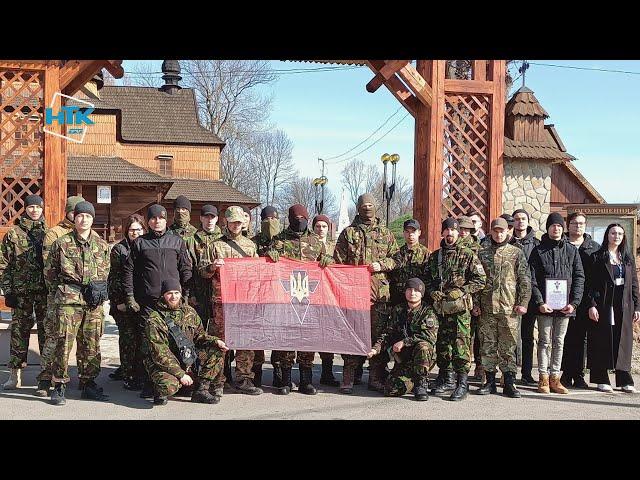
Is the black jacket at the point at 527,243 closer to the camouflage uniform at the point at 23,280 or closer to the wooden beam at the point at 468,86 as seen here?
the wooden beam at the point at 468,86

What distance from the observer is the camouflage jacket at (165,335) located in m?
7.11

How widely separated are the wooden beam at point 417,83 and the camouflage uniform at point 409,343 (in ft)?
12.4

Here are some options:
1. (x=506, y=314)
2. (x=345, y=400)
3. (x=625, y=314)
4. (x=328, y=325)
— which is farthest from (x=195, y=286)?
(x=625, y=314)

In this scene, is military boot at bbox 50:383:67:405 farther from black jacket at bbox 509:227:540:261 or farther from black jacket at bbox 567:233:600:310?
black jacket at bbox 567:233:600:310

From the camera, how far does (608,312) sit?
27.6 feet

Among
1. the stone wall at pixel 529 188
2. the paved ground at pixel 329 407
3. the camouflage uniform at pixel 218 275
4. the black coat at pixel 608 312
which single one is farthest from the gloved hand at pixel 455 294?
the stone wall at pixel 529 188

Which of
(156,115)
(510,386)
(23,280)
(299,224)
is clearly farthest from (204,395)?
(156,115)

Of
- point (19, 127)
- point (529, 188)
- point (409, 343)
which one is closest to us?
point (409, 343)

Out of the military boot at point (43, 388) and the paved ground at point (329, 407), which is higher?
the military boot at point (43, 388)

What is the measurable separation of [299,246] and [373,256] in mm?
873

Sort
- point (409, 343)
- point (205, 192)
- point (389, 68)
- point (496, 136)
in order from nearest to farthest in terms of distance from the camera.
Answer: point (409, 343), point (389, 68), point (496, 136), point (205, 192)

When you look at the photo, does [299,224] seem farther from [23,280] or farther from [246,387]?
[23,280]

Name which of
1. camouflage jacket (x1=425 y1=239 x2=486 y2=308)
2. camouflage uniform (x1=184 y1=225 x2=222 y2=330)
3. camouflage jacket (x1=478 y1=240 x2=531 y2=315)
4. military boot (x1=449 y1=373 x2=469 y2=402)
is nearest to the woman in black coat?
camouflage jacket (x1=478 y1=240 x2=531 y2=315)

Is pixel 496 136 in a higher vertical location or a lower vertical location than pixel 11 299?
higher
